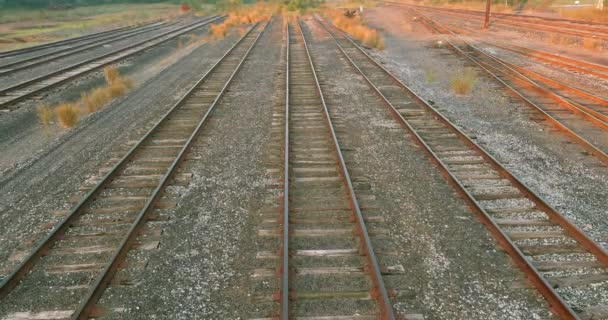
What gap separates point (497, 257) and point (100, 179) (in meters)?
6.93

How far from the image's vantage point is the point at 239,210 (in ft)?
20.8

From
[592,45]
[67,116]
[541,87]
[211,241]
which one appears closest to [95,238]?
[211,241]

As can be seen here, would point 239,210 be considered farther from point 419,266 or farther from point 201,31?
point 201,31

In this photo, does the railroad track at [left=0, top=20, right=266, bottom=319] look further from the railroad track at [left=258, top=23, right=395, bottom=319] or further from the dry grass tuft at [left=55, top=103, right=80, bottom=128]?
the dry grass tuft at [left=55, top=103, right=80, bottom=128]

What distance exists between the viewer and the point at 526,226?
576 centimetres

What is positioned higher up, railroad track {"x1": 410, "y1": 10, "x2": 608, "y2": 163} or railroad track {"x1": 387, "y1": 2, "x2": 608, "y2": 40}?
railroad track {"x1": 387, "y1": 2, "x2": 608, "y2": 40}

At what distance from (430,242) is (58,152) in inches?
325

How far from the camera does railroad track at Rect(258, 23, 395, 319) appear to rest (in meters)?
4.42

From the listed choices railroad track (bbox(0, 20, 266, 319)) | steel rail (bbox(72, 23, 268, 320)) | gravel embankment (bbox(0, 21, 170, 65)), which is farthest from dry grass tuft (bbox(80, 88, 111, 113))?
gravel embankment (bbox(0, 21, 170, 65))

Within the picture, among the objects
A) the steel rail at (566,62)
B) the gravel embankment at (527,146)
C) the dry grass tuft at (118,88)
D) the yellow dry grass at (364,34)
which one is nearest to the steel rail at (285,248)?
the gravel embankment at (527,146)

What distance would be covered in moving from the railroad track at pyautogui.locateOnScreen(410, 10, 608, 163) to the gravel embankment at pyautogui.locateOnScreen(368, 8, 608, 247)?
255mm

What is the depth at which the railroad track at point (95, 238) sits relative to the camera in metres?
4.51

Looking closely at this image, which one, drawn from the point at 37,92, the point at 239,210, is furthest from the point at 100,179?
the point at 37,92

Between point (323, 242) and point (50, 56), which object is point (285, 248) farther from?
point (50, 56)
